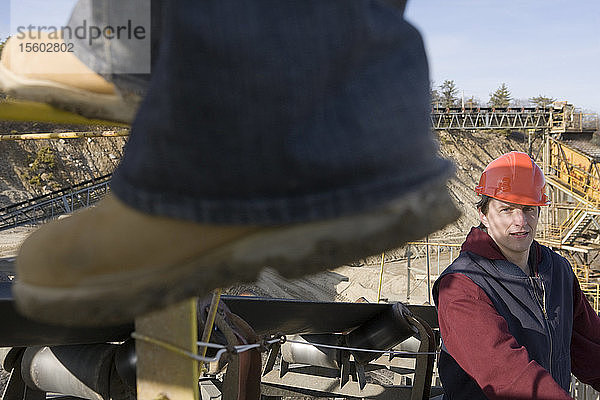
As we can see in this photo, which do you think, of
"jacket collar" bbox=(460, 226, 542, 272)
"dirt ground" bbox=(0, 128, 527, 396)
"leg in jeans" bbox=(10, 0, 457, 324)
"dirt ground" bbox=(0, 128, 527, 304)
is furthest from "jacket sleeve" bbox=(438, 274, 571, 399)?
"dirt ground" bbox=(0, 128, 527, 396)

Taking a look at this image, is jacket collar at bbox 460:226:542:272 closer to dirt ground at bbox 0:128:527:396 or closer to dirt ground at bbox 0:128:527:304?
dirt ground at bbox 0:128:527:304

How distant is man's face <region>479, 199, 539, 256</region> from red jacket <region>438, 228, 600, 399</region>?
0.05m

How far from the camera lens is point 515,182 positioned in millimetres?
2590

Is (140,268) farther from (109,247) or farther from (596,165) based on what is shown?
(596,165)

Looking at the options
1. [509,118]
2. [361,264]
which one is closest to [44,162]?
[361,264]

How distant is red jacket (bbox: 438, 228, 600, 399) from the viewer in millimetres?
2029

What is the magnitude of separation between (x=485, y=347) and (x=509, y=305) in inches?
11.8

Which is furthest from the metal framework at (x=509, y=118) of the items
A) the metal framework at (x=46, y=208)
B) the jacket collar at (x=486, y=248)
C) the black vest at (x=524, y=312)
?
the black vest at (x=524, y=312)

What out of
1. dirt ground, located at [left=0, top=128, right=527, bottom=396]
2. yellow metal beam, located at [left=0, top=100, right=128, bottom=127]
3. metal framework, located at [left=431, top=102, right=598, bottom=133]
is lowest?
dirt ground, located at [left=0, top=128, right=527, bottom=396]

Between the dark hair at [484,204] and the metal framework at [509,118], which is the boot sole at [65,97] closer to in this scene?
the dark hair at [484,204]

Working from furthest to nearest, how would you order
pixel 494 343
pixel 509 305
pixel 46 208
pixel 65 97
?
pixel 46 208 → pixel 509 305 → pixel 494 343 → pixel 65 97

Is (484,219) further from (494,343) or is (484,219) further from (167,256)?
(167,256)

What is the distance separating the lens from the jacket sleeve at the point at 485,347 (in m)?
2.01

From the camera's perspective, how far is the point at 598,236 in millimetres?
19828
